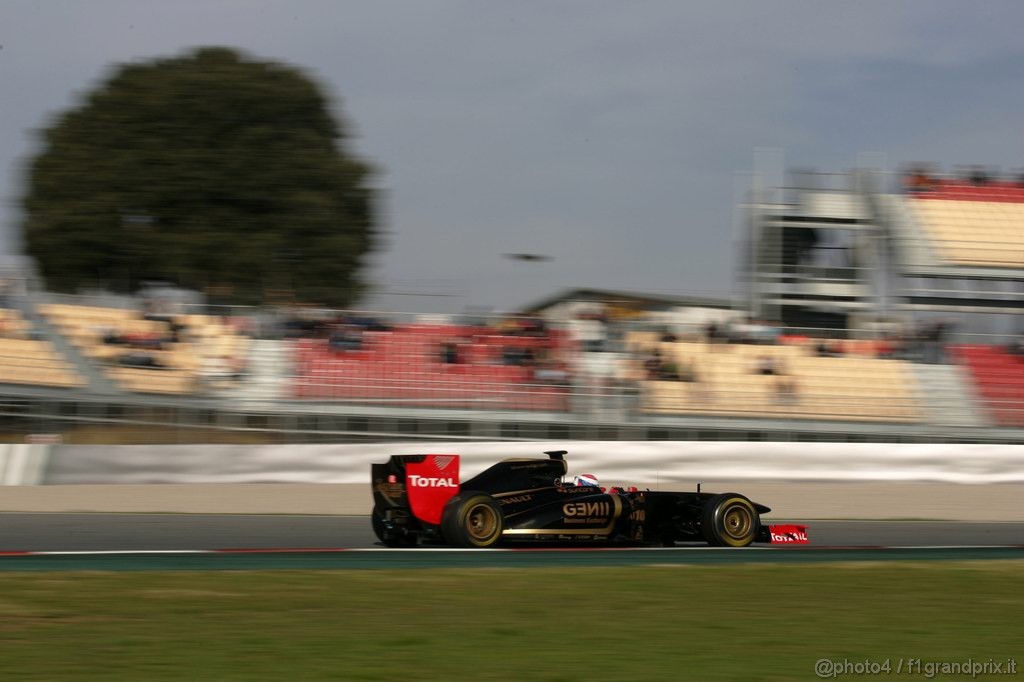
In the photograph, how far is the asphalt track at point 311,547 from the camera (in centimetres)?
887

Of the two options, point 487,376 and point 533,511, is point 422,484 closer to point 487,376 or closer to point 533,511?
point 533,511

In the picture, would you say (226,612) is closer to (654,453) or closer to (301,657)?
(301,657)

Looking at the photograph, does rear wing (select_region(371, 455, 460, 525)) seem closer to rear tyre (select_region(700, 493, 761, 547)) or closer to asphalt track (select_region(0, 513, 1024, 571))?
asphalt track (select_region(0, 513, 1024, 571))

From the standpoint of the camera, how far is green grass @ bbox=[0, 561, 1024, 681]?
538 centimetres

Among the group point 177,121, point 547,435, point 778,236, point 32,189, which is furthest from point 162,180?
point 547,435

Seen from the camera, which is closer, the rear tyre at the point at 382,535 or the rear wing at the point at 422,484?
the rear wing at the point at 422,484

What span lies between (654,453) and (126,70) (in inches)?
1120

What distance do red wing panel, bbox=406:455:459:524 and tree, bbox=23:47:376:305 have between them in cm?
2576

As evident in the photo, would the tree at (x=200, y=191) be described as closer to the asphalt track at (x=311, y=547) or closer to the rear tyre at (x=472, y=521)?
the asphalt track at (x=311, y=547)

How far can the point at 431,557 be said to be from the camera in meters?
9.16

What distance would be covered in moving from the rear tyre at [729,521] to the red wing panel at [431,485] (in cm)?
212

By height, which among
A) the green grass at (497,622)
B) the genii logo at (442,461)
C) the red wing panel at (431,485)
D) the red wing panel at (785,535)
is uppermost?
the genii logo at (442,461)

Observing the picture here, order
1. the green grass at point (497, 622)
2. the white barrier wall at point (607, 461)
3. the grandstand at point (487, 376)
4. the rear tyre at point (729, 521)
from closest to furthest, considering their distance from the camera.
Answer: the green grass at point (497, 622) < the rear tyre at point (729, 521) < the white barrier wall at point (607, 461) < the grandstand at point (487, 376)

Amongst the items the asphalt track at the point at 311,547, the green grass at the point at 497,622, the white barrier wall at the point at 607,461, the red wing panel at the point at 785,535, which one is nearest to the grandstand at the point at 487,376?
the white barrier wall at the point at 607,461
